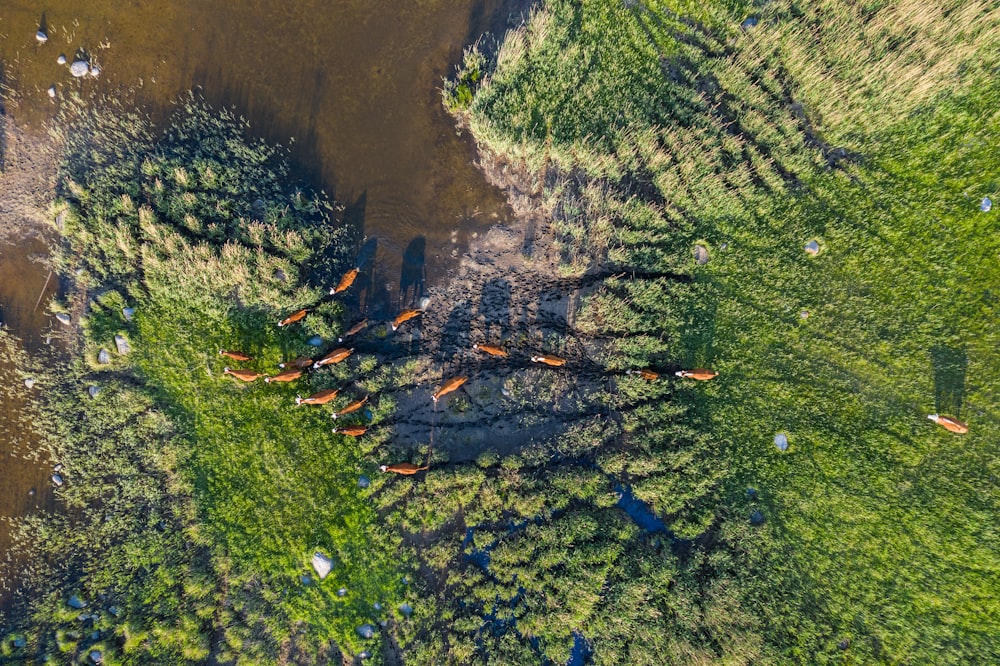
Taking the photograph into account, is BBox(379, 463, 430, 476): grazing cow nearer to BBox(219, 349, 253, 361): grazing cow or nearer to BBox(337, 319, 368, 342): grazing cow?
BBox(337, 319, 368, 342): grazing cow

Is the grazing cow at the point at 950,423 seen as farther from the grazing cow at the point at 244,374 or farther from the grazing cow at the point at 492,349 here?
the grazing cow at the point at 244,374

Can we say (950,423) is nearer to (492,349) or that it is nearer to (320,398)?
(492,349)

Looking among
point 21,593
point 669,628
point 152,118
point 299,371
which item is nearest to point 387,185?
point 299,371


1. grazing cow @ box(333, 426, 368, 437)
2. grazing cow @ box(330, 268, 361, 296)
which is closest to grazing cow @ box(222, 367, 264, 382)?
grazing cow @ box(333, 426, 368, 437)

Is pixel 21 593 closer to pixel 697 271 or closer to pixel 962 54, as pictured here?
pixel 697 271

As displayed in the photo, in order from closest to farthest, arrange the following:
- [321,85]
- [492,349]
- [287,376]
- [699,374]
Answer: [699,374] → [287,376] → [492,349] → [321,85]

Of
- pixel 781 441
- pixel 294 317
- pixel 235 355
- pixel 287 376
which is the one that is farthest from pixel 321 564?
pixel 781 441
